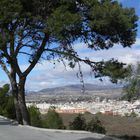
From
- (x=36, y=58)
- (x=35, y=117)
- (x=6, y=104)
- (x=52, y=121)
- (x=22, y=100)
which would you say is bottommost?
(x=52, y=121)

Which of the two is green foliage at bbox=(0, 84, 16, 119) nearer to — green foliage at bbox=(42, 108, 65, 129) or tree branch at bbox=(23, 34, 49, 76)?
green foliage at bbox=(42, 108, 65, 129)

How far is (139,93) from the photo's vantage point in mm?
30000

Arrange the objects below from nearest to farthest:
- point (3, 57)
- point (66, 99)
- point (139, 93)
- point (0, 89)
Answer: point (3, 57), point (139, 93), point (0, 89), point (66, 99)

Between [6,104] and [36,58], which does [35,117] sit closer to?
[6,104]

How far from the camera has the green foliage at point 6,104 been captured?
3966cm

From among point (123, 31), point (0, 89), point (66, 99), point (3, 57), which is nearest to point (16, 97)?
point (3, 57)

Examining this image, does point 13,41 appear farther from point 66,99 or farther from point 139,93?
point 66,99

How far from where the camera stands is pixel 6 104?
41.2 meters

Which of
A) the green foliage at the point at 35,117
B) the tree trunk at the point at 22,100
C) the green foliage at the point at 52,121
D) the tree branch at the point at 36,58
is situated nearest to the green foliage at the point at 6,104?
the green foliage at the point at 35,117

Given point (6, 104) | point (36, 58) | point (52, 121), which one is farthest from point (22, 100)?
point (6, 104)

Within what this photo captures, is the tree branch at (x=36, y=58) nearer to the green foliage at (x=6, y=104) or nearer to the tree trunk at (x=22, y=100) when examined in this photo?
the tree trunk at (x=22, y=100)

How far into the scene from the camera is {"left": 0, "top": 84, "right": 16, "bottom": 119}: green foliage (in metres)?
39.7

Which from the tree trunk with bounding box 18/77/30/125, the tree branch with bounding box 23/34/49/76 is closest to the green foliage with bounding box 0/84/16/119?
the tree trunk with bounding box 18/77/30/125

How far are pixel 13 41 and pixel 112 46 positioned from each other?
16.0 ft
